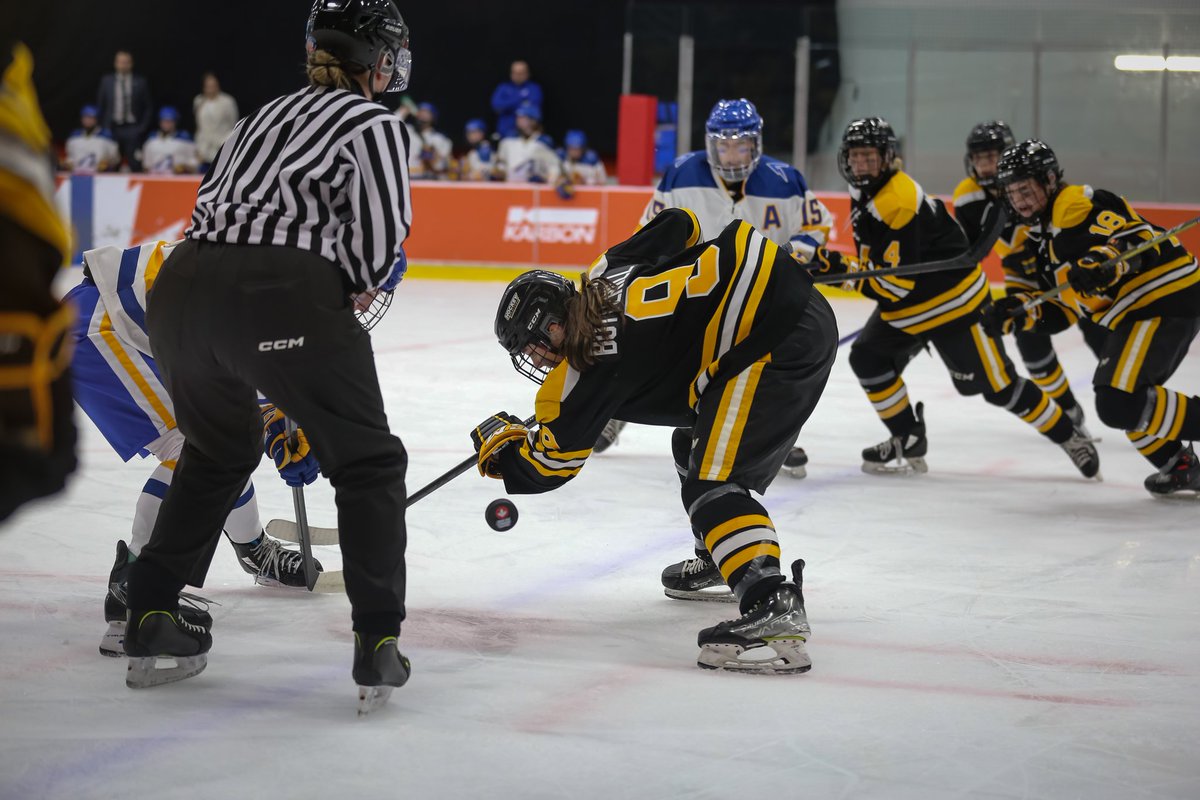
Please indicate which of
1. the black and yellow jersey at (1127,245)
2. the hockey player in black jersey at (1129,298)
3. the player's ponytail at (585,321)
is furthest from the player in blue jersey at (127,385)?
the black and yellow jersey at (1127,245)

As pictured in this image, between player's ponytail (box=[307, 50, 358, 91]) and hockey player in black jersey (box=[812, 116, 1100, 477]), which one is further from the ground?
player's ponytail (box=[307, 50, 358, 91])

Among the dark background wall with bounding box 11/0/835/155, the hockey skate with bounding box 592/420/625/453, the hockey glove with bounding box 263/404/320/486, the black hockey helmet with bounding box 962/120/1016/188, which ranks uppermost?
the dark background wall with bounding box 11/0/835/155

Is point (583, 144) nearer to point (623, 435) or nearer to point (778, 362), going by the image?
point (623, 435)

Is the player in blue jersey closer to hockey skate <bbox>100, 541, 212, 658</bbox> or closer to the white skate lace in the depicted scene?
hockey skate <bbox>100, 541, 212, 658</bbox>

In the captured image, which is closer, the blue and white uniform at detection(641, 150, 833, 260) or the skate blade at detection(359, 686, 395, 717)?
the skate blade at detection(359, 686, 395, 717)

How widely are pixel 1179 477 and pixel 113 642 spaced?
3380 mm

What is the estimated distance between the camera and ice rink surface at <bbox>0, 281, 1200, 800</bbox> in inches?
87.4

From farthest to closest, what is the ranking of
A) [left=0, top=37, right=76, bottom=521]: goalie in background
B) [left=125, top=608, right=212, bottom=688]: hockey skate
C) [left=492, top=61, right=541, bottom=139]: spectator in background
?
1. [left=492, top=61, right=541, bottom=139]: spectator in background
2. [left=125, top=608, right=212, bottom=688]: hockey skate
3. [left=0, top=37, right=76, bottom=521]: goalie in background

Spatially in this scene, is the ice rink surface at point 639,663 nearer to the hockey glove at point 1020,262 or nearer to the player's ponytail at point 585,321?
the player's ponytail at point 585,321

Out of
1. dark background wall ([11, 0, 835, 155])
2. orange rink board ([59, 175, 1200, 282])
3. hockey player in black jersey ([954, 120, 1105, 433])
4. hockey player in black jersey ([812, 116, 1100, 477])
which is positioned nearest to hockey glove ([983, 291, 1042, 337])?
hockey player in black jersey ([812, 116, 1100, 477])

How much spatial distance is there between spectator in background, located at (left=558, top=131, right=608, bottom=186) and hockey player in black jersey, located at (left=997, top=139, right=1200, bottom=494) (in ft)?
24.2

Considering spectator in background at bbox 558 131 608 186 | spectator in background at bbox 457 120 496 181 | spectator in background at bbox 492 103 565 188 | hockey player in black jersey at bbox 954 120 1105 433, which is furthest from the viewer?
spectator in background at bbox 457 120 496 181

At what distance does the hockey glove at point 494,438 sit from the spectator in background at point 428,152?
9.44 metres

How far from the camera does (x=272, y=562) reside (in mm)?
3275
